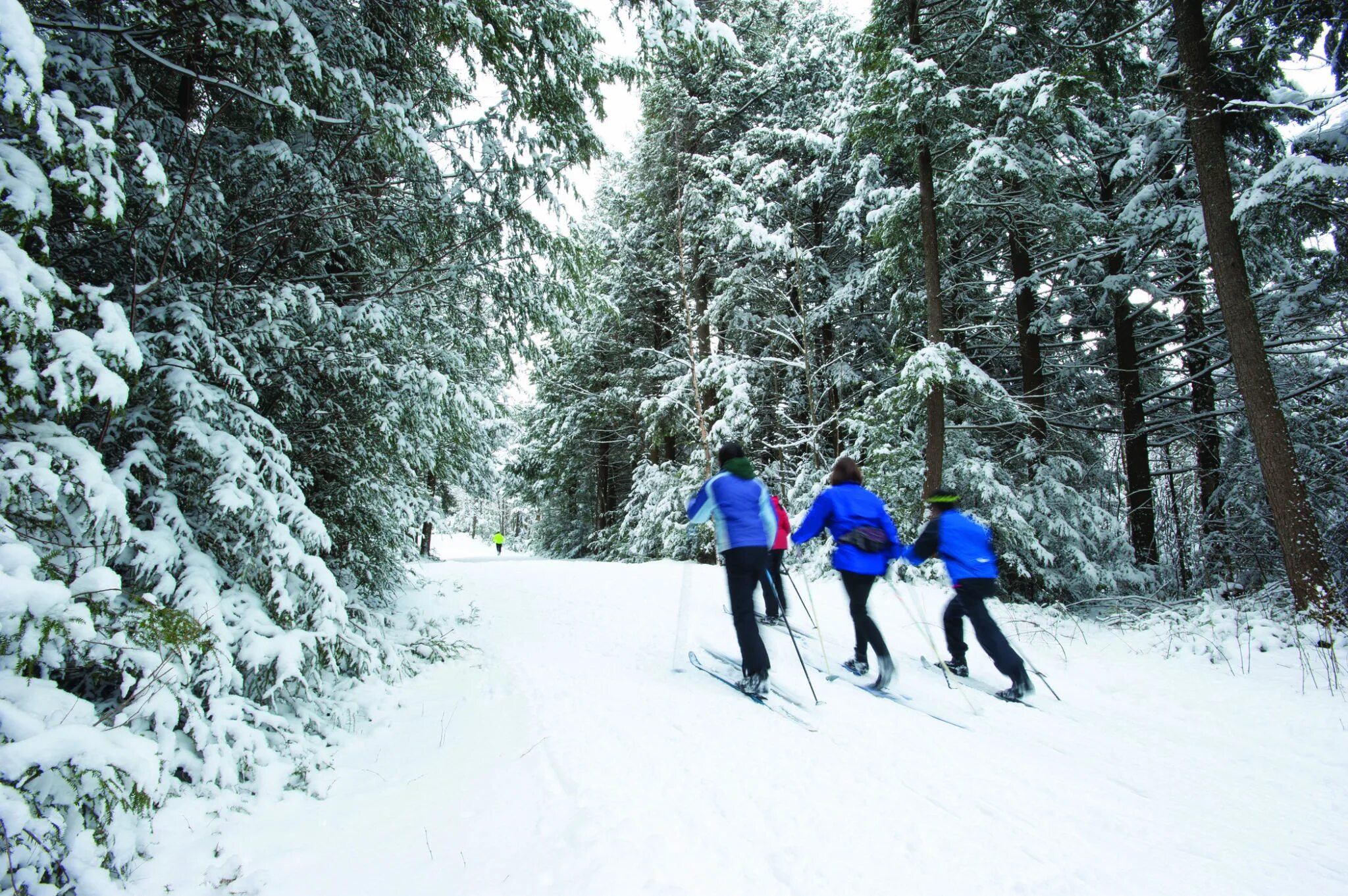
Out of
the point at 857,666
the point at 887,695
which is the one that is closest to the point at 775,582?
the point at 857,666

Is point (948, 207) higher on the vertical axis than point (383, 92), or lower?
higher

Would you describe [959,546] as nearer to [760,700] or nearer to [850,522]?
[850,522]

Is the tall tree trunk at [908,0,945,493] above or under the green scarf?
above

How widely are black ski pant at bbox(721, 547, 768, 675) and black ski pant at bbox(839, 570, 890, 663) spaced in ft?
3.23

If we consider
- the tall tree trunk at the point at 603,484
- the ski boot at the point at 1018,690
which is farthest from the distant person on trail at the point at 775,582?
the tall tree trunk at the point at 603,484

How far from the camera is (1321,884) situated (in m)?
2.52

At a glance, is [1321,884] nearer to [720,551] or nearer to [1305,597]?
[720,551]

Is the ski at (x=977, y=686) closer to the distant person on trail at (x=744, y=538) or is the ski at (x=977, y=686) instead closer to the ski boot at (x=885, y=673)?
the ski boot at (x=885, y=673)

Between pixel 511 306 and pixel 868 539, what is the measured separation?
4773mm

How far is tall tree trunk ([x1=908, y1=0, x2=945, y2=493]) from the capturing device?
982 centimetres

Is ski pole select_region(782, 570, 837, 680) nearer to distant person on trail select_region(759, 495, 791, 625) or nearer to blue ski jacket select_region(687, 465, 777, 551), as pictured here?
distant person on trail select_region(759, 495, 791, 625)

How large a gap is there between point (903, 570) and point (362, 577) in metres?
8.48

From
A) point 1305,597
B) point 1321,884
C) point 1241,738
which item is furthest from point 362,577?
point 1305,597

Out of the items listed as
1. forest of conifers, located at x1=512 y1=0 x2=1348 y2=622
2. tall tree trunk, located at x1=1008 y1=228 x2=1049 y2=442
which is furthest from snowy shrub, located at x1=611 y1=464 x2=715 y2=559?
tall tree trunk, located at x1=1008 y1=228 x2=1049 y2=442
